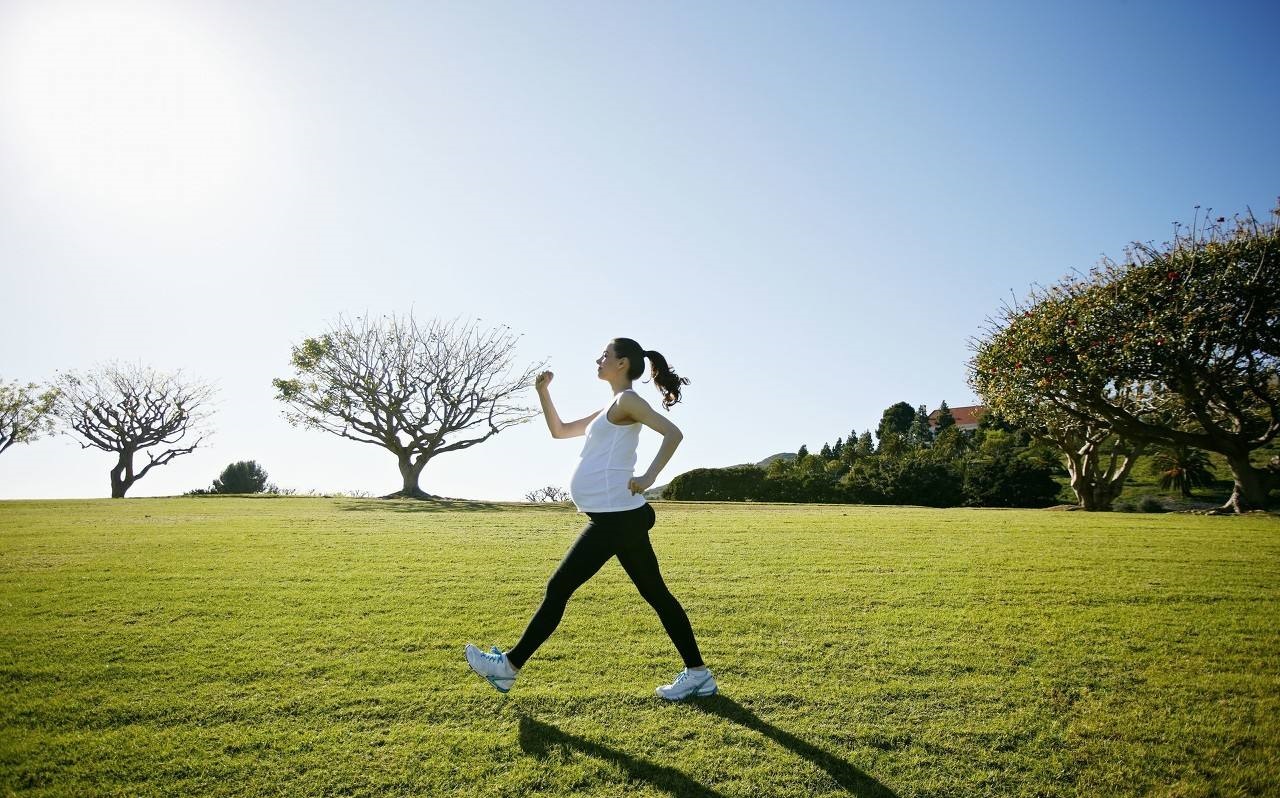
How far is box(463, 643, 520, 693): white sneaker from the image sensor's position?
4.45m

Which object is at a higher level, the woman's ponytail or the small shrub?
the woman's ponytail

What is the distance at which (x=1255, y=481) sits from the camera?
2241cm

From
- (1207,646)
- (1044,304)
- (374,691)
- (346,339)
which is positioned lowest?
(1207,646)

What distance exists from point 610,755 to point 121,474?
58.2 meters

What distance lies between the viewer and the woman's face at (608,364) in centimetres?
488

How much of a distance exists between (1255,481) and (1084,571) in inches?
812

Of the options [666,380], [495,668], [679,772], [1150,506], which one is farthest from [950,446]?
[679,772]

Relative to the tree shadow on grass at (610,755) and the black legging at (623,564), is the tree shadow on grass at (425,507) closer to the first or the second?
the black legging at (623,564)

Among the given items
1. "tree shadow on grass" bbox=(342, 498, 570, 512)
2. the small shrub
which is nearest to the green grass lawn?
"tree shadow on grass" bbox=(342, 498, 570, 512)

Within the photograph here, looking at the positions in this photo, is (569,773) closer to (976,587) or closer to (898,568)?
(976,587)

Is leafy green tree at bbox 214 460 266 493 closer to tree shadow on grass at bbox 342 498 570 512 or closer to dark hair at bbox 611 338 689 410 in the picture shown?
tree shadow on grass at bbox 342 498 570 512

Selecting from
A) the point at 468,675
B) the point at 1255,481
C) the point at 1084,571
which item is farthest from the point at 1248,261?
the point at 468,675

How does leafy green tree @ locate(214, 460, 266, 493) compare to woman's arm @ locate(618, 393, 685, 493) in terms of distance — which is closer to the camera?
woman's arm @ locate(618, 393, 685, 493)

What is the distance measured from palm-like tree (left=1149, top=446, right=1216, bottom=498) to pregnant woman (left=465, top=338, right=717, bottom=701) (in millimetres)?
41705
